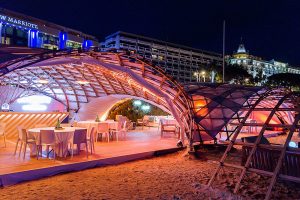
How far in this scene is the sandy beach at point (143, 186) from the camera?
541 cm

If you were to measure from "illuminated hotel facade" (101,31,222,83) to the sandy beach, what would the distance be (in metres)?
67.1

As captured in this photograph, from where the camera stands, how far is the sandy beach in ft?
17.7

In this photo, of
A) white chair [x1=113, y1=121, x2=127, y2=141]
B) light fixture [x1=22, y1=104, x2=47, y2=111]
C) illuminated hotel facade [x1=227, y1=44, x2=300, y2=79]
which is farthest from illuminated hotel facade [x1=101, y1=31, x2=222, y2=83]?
white chair [x1=113, y1=121, x2=127, y2=141]

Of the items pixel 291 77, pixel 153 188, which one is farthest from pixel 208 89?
pixel 291 77

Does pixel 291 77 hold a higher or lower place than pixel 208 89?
higher

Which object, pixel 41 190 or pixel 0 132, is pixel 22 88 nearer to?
pixel 0 132

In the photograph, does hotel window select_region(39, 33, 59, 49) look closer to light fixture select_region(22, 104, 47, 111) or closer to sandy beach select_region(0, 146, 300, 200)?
light fixture select_region(22, 104, 47, 111)

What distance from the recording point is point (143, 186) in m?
6.09

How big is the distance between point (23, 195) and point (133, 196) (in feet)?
6.90

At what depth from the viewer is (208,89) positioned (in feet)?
41.1

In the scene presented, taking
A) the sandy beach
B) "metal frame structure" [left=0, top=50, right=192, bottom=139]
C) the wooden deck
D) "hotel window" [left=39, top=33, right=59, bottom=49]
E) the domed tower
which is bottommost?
the sandy beach

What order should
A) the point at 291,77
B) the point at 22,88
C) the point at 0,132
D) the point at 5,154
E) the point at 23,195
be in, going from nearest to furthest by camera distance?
the point at 23,195 → the point at 5,154 → the point at 0,132 → the point at 22,88 → the point at 291,77

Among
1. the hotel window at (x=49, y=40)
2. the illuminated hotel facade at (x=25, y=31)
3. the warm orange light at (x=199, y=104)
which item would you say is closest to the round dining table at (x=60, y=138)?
the warm orange light at (x=199, y=104)

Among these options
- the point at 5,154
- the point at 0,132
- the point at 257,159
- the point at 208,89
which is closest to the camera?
the point at 257,159
